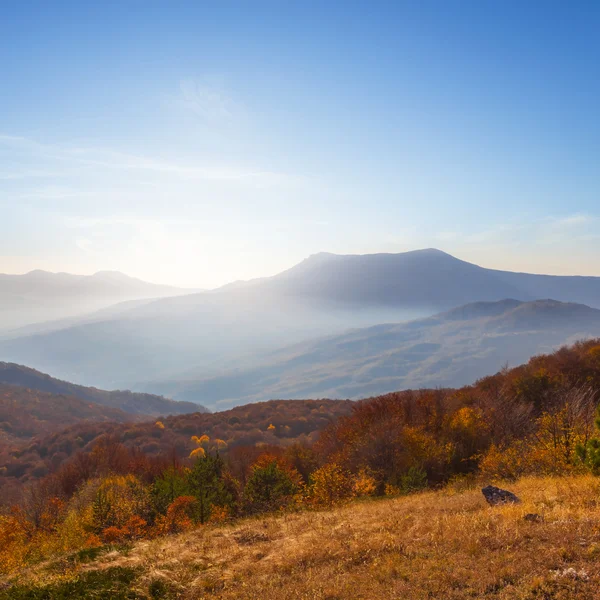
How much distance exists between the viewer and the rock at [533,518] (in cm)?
1278

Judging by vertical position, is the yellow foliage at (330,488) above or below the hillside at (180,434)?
above

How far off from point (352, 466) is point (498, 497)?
80.9 feet

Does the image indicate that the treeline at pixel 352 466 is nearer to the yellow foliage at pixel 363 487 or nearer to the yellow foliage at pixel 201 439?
the yellow foliage at pixel 363 487

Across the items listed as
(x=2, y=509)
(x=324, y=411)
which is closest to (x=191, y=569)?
(x=2, y=509)

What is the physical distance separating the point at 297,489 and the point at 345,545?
73.6ft

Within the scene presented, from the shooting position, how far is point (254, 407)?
100812 millimetres

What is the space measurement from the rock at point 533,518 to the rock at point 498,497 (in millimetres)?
2495

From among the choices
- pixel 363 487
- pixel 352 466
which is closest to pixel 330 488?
pixel 363 487

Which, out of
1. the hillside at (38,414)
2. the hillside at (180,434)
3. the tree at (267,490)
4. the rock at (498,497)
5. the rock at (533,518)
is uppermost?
→ the rock at (533,518)

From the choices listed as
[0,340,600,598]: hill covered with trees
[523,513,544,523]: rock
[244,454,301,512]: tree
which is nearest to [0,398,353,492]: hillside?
[0,340,600,598]: hill covered with trees

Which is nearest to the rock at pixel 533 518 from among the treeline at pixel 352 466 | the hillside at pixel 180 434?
the treeline at pixel 352 466

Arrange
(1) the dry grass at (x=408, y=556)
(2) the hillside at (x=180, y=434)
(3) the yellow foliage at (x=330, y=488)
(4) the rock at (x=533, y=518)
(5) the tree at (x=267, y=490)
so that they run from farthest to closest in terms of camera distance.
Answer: (2) the hillside at (x=180, y=434), (5) the tree at (x=267, y=490), (3) the yellow foliage at (x=330, y=488), (4) the rock at (x=533, y=518), (1) the dry grass at (x=408, y=556)

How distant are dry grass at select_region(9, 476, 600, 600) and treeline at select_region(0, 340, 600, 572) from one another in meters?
6.43

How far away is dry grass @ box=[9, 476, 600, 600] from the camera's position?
9.55 m
